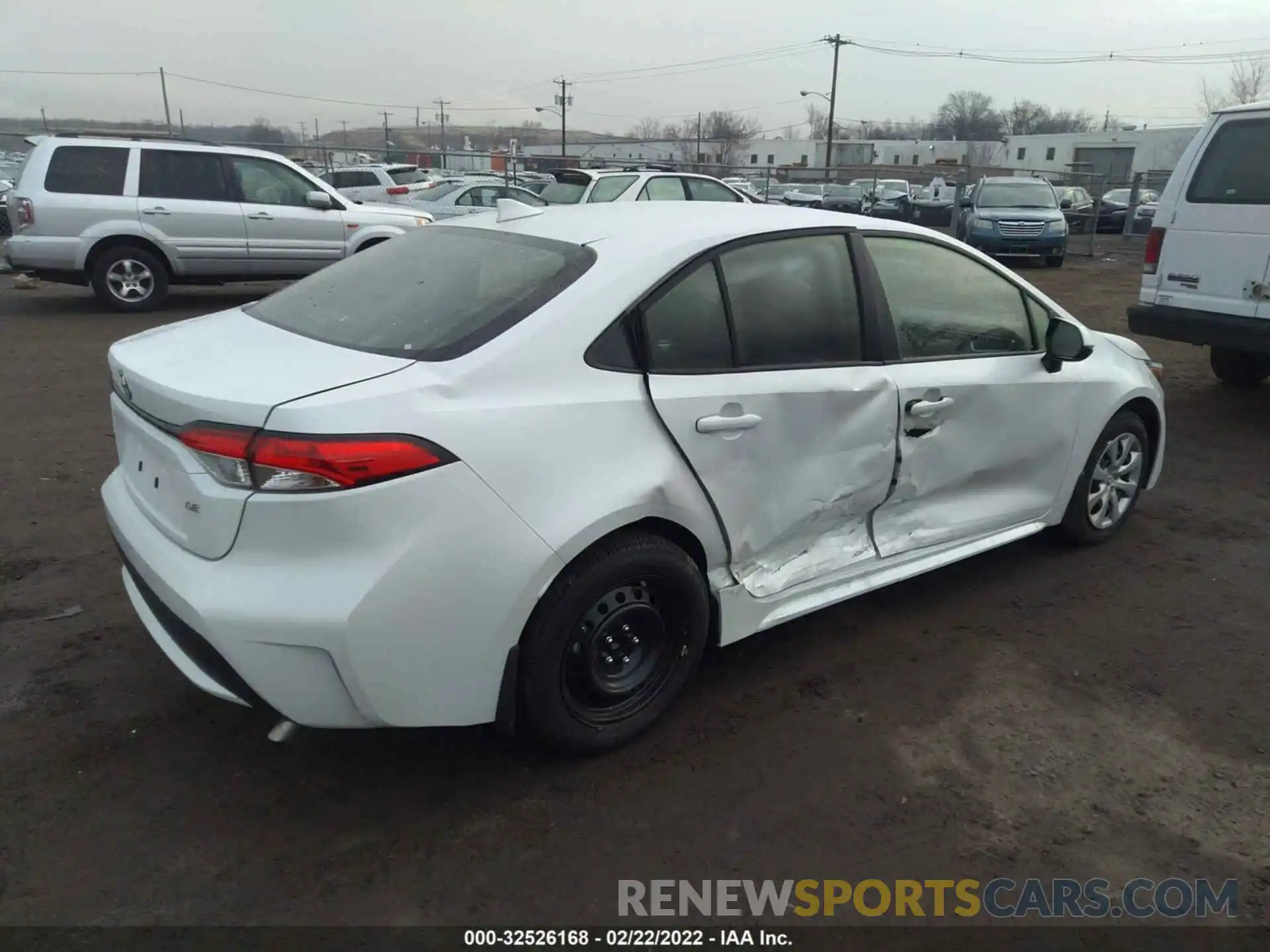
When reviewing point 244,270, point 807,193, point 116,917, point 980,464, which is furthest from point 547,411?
point 807,193

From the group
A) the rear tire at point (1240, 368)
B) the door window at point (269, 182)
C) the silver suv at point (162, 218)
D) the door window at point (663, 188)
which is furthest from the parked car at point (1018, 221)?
the door window at point (269, 182)

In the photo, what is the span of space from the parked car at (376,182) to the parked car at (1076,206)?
1709 centimetres

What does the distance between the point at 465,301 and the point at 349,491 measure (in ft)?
2.74

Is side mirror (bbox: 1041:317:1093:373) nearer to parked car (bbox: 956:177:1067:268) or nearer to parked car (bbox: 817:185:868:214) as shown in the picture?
parked car (bbox: 956:177:1067:268)

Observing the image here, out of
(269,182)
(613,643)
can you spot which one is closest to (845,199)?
(269,182)

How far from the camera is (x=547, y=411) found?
8.58ft

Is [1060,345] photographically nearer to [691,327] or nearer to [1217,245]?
[691,327]

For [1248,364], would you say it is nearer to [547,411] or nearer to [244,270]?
[547,411]

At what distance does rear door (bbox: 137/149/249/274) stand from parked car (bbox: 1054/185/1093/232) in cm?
2200

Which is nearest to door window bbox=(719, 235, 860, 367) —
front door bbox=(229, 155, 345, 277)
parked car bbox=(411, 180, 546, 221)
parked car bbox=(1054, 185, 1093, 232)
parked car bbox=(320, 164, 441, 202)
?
front door bbox=(229, 155, 345, 277)

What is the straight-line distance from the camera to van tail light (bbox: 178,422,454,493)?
91.0 inches

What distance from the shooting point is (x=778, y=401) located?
3.13 m

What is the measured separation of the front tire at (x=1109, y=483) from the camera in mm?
4430

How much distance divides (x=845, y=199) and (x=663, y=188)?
779 inches
